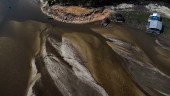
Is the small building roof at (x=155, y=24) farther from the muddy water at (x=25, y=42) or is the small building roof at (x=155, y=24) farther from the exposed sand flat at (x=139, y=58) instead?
the exposed sand flat at (x=139, y=58)

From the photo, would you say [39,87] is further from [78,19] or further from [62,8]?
[62,8]

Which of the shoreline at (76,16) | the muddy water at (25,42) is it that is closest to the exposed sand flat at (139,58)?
the muddy water at (25,42)

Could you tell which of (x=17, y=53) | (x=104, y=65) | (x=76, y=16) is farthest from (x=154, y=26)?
(x=17, y=53)

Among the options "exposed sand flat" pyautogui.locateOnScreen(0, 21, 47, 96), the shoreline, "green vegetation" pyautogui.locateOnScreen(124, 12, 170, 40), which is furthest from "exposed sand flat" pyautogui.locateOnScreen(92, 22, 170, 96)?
"exposed sand flat" pyautogui.locateOnScreen(0, 21, 47, 96)

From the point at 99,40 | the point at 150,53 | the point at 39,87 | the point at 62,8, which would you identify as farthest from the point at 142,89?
the point at 62,8

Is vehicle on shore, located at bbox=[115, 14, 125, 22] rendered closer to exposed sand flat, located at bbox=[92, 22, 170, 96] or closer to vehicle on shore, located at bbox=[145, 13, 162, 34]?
exposed sand flat, located at bbox=[92, 22, 170, 96]

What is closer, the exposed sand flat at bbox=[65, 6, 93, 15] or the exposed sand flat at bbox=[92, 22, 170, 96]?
the exposed sand flat at bbox=[92, 22, 170, 96]
